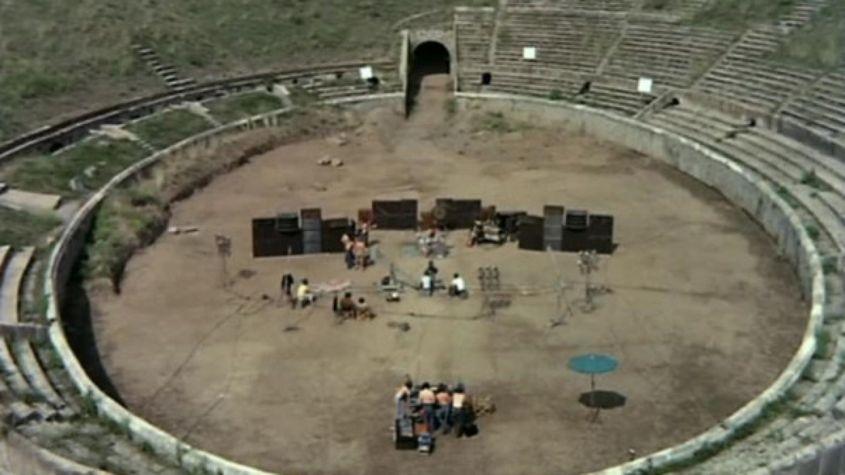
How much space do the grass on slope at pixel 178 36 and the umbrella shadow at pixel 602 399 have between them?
28641 mm

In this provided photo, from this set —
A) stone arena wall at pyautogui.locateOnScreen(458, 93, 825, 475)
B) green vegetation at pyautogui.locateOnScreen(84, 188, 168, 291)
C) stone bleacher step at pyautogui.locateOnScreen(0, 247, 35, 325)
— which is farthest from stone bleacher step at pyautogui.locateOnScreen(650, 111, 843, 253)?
stone bleacher step at pyautogui.locateOnScreen(0, 247, 35, 325)

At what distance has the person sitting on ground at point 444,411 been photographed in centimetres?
2316

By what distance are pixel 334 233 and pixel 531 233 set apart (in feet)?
19.5

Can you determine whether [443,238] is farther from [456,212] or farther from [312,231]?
[312,231]

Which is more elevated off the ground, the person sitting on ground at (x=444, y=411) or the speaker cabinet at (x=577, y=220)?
the speaker cabinet at (x=577, y=220)

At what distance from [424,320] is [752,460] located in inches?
437

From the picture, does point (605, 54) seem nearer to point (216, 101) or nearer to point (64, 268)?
point (216, 101)

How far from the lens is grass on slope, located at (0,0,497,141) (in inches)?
1869

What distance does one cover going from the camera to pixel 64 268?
30766 millimetres

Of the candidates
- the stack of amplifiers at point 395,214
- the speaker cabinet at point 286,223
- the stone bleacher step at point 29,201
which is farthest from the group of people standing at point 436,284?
the stone bleacher step at point 29,201

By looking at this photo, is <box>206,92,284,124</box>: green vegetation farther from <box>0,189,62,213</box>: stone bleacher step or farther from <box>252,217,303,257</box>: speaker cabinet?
<box>252,217,303,257</box>: speaker cabinet

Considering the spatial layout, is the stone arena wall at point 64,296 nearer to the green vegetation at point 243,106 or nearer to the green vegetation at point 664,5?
the green vegetation at point 243,106

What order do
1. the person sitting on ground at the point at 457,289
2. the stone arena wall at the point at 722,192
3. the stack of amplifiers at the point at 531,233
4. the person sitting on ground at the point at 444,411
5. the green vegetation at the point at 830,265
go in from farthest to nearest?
the stack of amplifiers at the point at 531,233 → the person sitting on ground at the point at 457,289 → the green vegetation at the point at 830,265 → the person sitting on ground at the point at 444,411 → the stone arena wall at the point at 722,192

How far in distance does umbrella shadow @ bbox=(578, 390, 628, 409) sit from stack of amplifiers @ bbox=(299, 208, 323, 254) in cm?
1159
